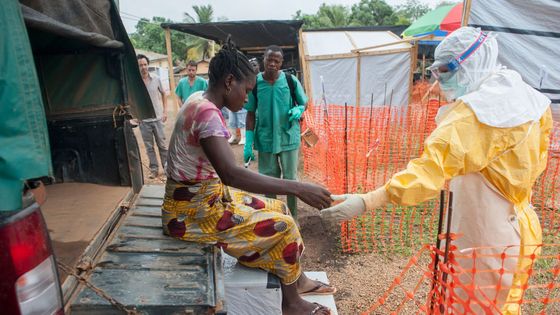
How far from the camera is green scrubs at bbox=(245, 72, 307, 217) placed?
13.2 feet

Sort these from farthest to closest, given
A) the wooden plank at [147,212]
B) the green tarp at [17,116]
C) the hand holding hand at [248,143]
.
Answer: the hand holding hand at [248,143]
the wooden plank at [147,212]
the green tarp at [17,116]

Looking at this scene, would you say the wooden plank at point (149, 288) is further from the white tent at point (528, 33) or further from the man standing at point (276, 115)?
the white tent at point (528, 33)

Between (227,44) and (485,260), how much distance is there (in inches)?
72.4

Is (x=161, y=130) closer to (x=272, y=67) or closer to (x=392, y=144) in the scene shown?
(x=272, y=67)

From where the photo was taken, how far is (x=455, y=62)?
1.87 m

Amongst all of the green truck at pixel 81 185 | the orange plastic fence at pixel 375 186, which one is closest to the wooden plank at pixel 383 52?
the orange plastic fence at pixel 375 186

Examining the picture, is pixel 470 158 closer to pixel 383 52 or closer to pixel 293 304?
pixel 293 304

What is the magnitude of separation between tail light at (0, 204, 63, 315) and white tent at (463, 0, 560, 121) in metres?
5.33

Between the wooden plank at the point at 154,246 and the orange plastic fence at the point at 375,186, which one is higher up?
the wooden plank at the point at 154,246

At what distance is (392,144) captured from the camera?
784 cm

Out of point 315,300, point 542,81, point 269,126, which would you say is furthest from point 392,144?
point 315,300

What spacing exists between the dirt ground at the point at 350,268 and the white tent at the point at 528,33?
336 centimetres

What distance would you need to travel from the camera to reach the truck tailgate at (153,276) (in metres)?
1.66

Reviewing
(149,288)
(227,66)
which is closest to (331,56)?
(227,66)
